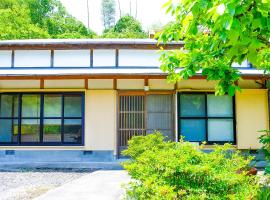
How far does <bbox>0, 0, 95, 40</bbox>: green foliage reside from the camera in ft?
103

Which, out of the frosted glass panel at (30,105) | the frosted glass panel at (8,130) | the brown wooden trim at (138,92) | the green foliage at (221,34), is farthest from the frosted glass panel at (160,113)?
the green foliage at (221,34)

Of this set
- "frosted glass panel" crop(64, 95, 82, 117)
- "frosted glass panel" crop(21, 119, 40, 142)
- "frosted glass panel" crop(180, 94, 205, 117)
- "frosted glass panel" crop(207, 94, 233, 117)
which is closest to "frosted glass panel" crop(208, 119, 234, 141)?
"frosted glass panel" crop(207, 94, 233, 117)

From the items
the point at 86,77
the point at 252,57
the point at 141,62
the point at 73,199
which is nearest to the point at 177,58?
the point at 252,57

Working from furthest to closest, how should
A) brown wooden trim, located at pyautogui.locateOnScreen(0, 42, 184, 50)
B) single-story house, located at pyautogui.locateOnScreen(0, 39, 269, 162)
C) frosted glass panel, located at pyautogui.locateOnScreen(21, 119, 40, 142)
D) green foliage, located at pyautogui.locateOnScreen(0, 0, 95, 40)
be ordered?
green foliage, located at pyautogui.locateOnScreen(0, 0, 95, 40) < brown wooden trim, located at pyautogui.locateOnScreen(0, 42, 184, 50) < frosted glass panel, located at pyautogui.locateOnScreen(21, 119, 40, 142) < single-story house, located at pyautogui.locateOnScreen(0, 39, 269, 162)

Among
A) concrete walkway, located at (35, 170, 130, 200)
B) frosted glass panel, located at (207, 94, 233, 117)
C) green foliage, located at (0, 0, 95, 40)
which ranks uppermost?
green foliage, located at (0, 0, 95, 40)

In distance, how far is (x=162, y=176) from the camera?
3.76 meters

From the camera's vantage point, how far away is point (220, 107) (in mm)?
12320

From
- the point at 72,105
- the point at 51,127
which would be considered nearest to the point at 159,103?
the point at 72,105

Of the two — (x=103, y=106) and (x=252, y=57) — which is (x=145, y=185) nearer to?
(x=252, y=57)

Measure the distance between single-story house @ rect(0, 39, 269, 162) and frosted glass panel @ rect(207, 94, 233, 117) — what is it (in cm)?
3

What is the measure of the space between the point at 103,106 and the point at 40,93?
234 centimetres

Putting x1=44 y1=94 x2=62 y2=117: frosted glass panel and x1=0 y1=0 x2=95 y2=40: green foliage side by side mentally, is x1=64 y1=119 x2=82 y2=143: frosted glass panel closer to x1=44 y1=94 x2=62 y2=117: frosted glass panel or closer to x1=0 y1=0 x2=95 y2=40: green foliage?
x1=44 y1=94 x2=62 y2=117: frosted glass panel

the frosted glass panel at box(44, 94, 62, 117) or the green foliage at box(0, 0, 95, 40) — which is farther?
the green foliage at box(0, 0, 95, 40)

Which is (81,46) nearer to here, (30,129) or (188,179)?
(30,129)
